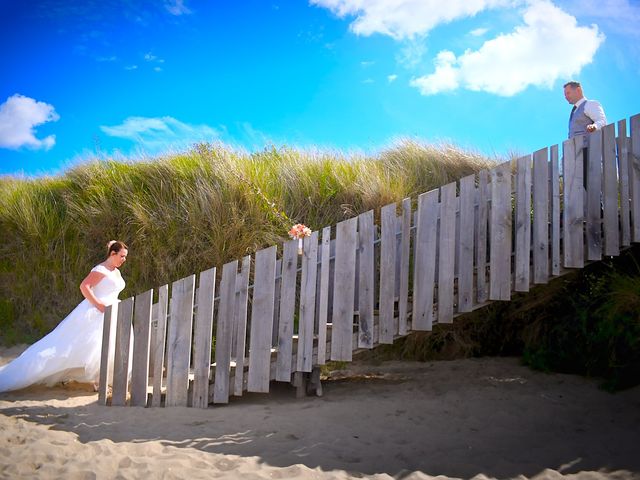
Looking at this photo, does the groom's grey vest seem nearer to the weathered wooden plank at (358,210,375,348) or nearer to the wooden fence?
the wooden fence

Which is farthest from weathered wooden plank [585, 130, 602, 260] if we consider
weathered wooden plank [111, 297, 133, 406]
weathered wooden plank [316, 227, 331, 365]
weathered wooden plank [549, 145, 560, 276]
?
weathered wooden plank [111, 297, 133, 406]

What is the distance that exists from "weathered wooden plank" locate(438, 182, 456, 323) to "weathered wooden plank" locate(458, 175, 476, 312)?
0.09 m

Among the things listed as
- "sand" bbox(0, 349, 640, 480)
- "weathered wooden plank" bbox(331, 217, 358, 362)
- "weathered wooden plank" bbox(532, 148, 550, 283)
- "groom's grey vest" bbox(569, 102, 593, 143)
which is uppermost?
"groom's grey vest" bbox(569, 102, 593, 143)

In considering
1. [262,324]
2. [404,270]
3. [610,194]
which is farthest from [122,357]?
[610,194]

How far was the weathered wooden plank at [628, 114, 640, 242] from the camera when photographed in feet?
16.0

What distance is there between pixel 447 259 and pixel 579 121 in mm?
2397

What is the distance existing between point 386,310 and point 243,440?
1.73 meters

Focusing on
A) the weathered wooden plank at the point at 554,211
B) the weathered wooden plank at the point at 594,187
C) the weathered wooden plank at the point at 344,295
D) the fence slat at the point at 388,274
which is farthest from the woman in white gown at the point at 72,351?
the weathered wooden plank at the point at 594,187

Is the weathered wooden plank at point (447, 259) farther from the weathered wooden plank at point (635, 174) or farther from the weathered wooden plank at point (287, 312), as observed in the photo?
the weathered wooden plank at point (635, 174)

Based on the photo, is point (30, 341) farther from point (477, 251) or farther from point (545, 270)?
point (545, 270)

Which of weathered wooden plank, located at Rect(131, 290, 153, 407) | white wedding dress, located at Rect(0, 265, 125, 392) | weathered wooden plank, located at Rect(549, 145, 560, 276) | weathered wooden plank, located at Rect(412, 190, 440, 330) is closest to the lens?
weathered wooden plank, located at Rect(412, 190, 440, 330)

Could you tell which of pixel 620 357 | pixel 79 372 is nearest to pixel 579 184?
pixel 620 357

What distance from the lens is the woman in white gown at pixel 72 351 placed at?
17.2 feet

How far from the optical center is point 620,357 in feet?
16.9
